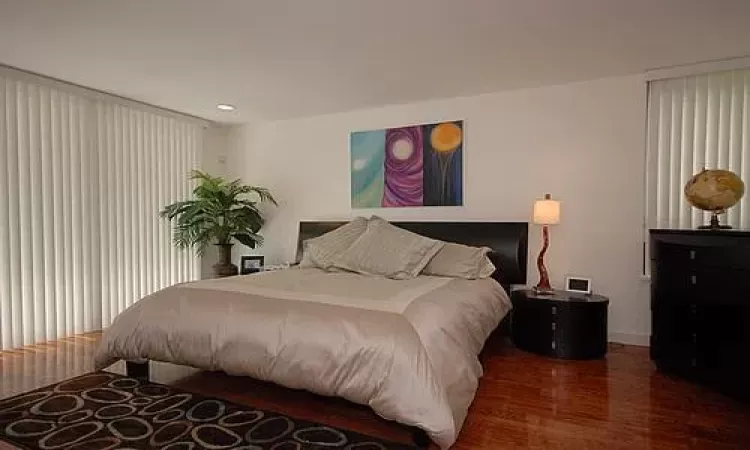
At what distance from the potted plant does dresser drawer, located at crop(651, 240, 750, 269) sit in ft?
12.8

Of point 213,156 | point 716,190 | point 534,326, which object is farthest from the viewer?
point 213,156

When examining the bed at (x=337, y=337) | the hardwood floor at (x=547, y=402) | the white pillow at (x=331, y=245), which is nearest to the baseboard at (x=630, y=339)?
the hardwood floor at (x=547, y=402)

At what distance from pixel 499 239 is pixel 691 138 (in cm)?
169

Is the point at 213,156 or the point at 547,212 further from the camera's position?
the point at 213,156

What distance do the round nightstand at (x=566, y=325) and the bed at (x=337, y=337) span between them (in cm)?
52

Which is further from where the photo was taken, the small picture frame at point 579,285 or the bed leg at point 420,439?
the small picture frame at point 579,285

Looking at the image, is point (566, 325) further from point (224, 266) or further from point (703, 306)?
point (224, 266)

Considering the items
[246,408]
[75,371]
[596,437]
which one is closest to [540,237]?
[596,437]

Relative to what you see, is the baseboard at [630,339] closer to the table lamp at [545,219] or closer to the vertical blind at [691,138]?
the table lamp at [545,219]

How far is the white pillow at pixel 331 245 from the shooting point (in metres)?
3.72

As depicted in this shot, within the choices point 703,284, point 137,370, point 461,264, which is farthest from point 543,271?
point 137,370

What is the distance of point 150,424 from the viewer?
220cm

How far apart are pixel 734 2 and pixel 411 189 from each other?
9.07 ft

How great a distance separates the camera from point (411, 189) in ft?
14.6
